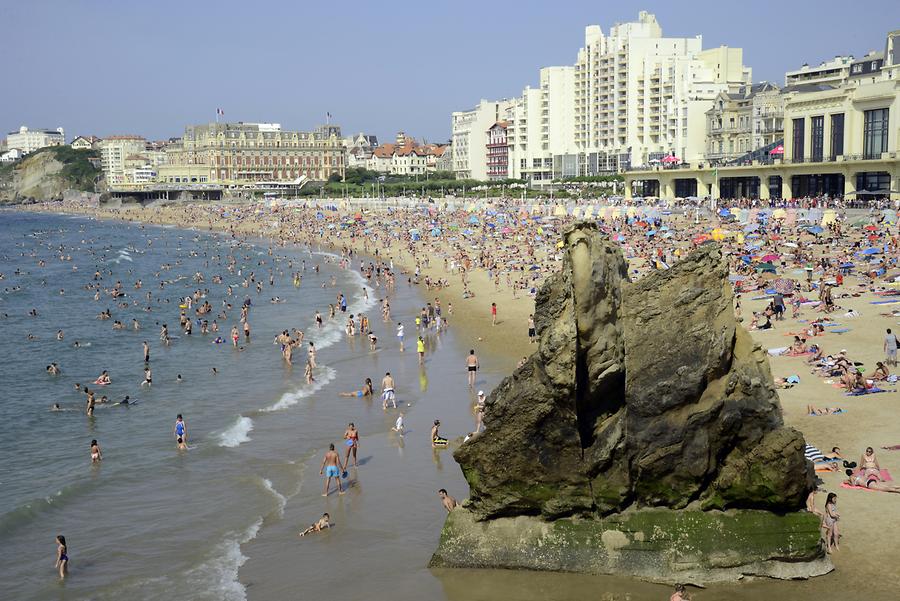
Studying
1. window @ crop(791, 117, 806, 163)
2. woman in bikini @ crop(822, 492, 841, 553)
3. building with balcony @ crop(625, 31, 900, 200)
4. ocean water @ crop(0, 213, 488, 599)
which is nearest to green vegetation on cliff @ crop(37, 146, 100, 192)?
building with balcony @ crop(625, 31, 900, 200)

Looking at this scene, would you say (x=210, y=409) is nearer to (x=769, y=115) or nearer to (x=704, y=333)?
(x=704, y=333)

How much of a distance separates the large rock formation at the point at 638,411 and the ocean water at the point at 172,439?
255 centimetres

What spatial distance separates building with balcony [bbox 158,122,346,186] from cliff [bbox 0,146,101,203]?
35756mm

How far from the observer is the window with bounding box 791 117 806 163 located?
56.9 m

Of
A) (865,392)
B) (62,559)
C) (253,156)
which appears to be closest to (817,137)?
(865,392)

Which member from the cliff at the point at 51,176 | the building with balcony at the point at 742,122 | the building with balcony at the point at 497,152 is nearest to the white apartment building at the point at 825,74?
the building with balcony at the point at 742,122

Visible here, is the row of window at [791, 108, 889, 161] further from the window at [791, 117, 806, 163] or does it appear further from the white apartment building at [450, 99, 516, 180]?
the white apartment building at [450, 99, 516, 180]

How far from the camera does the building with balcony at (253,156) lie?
156 m

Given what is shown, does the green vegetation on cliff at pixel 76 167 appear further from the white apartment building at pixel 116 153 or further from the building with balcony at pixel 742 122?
the building with balcony at pixel 742 122

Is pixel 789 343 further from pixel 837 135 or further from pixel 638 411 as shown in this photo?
pixel 837 135

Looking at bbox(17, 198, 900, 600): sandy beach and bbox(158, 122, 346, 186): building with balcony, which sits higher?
bbox(158, 122, 346, 186): building with balcony

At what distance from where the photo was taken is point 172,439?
18.6 meters

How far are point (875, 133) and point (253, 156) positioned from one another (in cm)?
12305

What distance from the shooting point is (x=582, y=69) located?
353 ft
